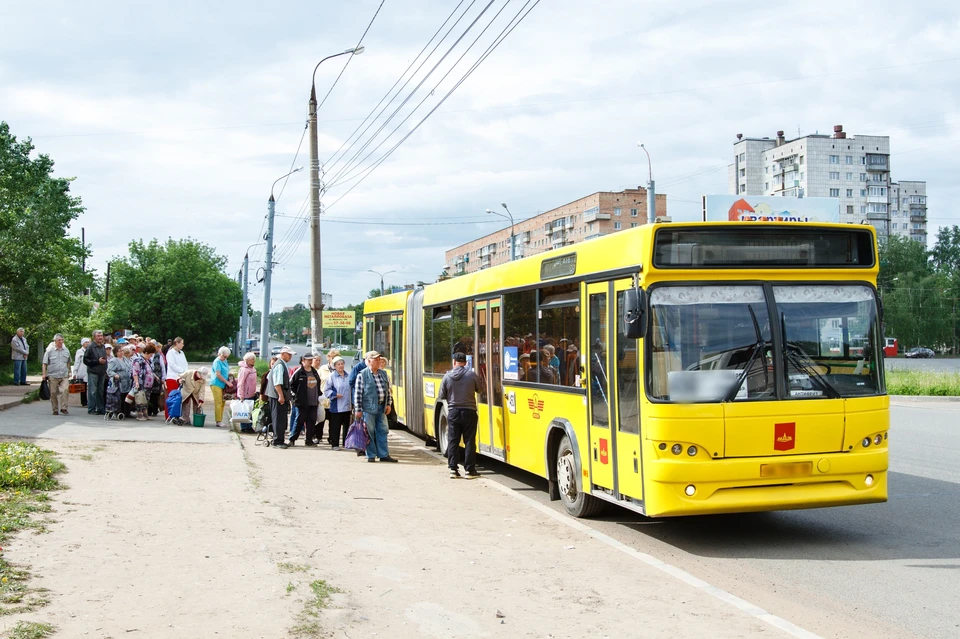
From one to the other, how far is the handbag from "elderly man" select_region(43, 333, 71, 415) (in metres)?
6.94

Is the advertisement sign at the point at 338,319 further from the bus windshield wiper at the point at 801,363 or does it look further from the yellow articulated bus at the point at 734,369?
Result: the bus windshield wiper at the point at 801,363

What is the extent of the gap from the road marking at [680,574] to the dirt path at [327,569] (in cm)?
9

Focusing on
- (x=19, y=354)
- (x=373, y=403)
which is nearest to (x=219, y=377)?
(x=373, y=403)

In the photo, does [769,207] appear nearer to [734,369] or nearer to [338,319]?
[338,319]

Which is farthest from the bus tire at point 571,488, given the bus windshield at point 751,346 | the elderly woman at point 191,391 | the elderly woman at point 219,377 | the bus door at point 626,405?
the elderly woman at point 191,391

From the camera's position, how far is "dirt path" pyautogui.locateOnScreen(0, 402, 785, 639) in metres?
5.61

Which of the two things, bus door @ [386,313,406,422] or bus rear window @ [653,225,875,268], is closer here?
bus rear window @ [653,225,875,268]

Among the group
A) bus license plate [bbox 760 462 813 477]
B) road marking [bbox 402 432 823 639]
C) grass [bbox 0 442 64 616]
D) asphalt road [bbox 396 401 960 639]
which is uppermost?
bus license plate [bbox 760 462 813 477]

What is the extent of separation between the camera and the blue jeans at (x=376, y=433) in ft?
46.9

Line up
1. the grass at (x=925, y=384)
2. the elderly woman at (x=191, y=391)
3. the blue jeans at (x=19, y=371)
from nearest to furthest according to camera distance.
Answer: the elderly woman at (x=191, y=391)
the blue jeans at (x=19, y=371)
the grass at (x=925, y=384)

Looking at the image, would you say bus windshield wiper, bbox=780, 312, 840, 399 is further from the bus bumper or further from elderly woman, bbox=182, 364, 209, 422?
elderly woman, bbox=182, 364, 209, 422

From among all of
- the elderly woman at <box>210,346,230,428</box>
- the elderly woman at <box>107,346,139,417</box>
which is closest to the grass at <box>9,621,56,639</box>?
the elderly woman at <box>210,346,230,428</box>

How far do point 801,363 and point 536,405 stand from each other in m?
3.55

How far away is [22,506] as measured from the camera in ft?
27.1
